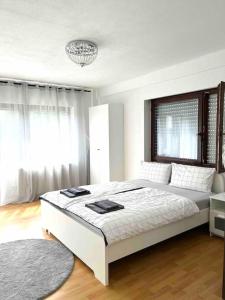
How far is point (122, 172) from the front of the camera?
497 cm

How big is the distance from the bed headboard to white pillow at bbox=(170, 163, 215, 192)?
15cm

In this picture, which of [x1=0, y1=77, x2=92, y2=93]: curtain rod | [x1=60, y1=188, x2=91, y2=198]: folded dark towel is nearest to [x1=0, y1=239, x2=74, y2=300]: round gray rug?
[x1=60, y1=188, x2=91, y2=198]: folded dark towel

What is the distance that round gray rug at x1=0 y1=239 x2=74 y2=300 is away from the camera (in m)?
2.00

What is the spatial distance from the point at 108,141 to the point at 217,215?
248 centimetres

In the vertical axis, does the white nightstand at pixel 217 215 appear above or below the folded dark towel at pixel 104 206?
below

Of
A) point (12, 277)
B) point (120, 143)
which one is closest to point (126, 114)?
point (120, 143)

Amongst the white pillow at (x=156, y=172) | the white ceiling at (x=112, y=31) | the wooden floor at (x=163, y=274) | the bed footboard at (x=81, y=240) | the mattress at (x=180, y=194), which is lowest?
the wooden floor at (x=163, y=274)

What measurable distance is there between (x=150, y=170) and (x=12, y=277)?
8.40ft

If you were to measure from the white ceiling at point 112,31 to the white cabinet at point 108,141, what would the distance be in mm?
1134

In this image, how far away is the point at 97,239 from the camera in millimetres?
2172

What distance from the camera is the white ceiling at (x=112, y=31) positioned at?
1.98m

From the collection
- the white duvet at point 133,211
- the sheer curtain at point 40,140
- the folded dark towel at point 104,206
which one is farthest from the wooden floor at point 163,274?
the sheer curtain at point 40,140

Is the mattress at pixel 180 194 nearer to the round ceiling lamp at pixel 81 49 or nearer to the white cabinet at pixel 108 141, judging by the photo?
the white cabinet at pixel 108 141

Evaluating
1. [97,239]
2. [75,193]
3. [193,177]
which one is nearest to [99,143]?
[75,193]
